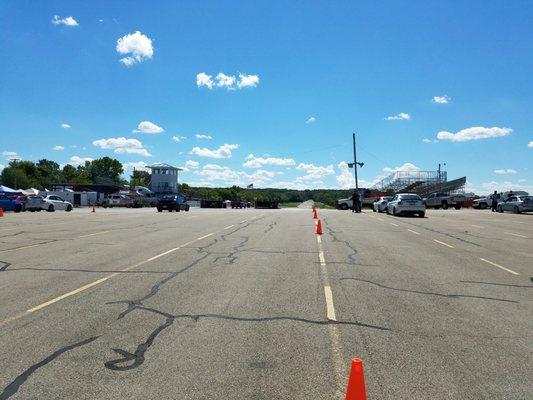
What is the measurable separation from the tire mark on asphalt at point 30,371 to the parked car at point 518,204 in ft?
138

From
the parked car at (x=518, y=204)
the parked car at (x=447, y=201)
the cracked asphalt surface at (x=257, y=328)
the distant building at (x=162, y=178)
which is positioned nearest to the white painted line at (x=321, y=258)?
the cracked asphalt surface at (x=257, y=328)

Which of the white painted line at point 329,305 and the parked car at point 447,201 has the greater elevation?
the parked car at point 447,201

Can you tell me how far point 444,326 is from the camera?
607cm

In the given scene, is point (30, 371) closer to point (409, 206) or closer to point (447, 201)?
point (409, 206)

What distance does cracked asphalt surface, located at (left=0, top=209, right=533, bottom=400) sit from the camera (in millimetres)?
4219

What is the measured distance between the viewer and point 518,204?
4081cm

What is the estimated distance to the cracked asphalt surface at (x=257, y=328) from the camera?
4.22 meters

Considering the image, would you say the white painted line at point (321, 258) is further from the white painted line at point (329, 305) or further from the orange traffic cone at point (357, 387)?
the orange traffic cone at point (357, 387)

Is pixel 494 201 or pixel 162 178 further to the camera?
pixel 162 178

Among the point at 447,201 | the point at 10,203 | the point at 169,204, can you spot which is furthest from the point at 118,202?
the point at 447,201

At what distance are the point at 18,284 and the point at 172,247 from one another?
19.6 feet

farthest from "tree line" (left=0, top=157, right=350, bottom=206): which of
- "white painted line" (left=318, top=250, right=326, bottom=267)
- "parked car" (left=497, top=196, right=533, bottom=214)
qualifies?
"white painted line" (left=318, top=250, right=326, bottom=267)

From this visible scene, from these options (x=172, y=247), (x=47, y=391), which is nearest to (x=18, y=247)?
(x=172, y=247)

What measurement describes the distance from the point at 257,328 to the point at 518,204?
41.2 meters
